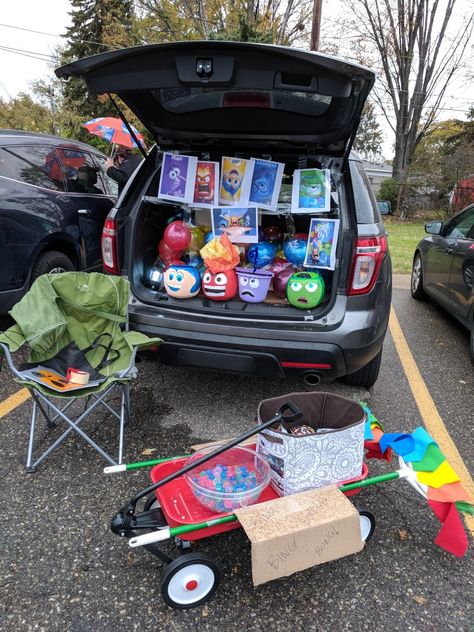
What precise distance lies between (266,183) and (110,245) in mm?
1110

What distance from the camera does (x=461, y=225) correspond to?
4.80 m

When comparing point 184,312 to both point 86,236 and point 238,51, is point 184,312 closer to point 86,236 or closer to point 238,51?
point 238,51

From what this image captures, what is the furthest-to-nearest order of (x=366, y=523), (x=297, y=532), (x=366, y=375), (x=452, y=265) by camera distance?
(x=452, y=265)
(x=366, y=375)
(x=366, y=523)
(x=297, y=532)

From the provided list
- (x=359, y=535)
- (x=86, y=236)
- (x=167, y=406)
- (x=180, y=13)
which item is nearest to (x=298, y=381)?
(x=167, y=406)

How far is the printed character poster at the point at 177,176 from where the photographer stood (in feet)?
10.2

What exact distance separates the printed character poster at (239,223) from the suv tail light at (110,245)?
67 centimetres

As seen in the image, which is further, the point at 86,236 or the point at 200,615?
the point at 86,236

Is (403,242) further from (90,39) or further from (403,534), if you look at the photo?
(90,39)

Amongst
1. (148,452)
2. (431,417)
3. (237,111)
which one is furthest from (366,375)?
(237,111)

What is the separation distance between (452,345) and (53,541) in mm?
3905

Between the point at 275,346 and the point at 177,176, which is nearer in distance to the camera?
the point at 275,346

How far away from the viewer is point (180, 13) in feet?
54.0

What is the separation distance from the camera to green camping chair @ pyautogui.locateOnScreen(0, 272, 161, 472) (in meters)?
2.61

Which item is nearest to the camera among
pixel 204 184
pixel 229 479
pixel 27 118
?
pixel 229 479
